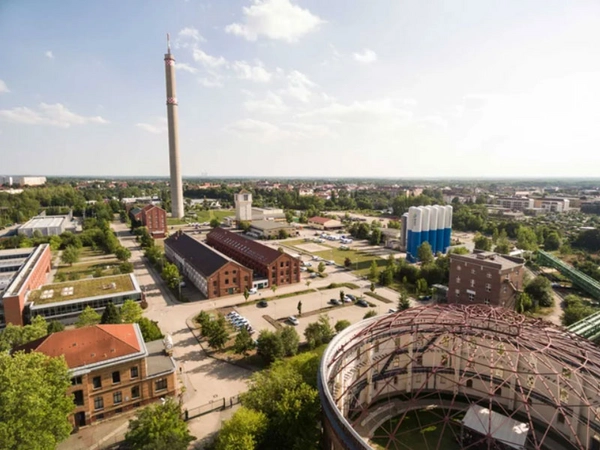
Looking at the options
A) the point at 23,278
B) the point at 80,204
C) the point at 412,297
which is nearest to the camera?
the point at 23,278

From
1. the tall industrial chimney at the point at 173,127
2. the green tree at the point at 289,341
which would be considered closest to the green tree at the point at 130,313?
the green tree at the point at 289,341

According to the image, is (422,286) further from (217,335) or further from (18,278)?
(18,278)

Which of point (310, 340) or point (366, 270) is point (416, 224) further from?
point (310, 340)

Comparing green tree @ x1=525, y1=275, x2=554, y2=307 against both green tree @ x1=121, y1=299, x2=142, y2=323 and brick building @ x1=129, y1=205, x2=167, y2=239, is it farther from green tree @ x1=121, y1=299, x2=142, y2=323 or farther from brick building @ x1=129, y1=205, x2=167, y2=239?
brick building @ x1=129, y1=205, x2=167, y2=239

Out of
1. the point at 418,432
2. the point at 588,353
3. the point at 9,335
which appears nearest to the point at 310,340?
the point at 418,432

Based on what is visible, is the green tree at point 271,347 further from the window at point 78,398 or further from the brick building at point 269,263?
the brick building at point 269,263

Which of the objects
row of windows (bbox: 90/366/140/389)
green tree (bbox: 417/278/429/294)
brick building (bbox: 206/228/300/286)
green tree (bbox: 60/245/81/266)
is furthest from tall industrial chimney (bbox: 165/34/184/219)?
row of windows (bbox: 90/366/140/389)
